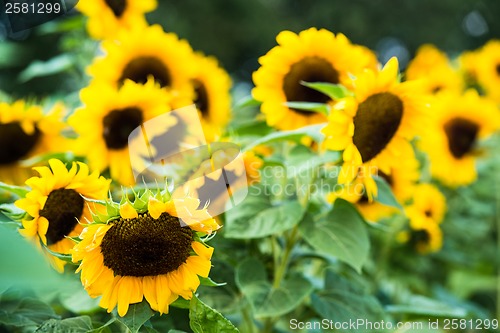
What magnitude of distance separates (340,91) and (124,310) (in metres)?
0.44

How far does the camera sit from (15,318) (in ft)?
2.24

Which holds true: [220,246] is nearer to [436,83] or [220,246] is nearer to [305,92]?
[305,92]

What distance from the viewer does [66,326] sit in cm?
64

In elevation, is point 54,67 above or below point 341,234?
below

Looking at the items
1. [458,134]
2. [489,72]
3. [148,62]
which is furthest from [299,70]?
[489,72]

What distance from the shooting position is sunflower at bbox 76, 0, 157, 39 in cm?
126

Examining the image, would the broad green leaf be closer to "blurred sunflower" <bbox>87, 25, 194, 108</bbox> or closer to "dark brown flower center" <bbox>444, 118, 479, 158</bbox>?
"blurred sunflower" <bbox>87, 25, 194, 108</bbox>

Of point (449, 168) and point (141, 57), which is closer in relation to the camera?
point (141, 57)

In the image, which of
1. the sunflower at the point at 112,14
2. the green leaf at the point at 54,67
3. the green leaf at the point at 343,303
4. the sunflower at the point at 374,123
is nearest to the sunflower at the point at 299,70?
the sunflower at the point at 374,123

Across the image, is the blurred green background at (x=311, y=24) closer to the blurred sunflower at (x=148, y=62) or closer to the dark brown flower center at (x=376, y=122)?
the blurred sunflower at (x=148, y=62)

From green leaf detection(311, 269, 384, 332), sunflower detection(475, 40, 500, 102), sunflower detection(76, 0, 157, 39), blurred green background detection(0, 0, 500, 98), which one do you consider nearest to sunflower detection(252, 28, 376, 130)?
green leaf detection(311, 269, 384, 332)

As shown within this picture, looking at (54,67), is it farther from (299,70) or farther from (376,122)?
(376,122)

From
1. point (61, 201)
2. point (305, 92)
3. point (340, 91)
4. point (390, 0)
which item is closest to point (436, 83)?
point (305, 92)

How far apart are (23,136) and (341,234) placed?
0.55 meters
